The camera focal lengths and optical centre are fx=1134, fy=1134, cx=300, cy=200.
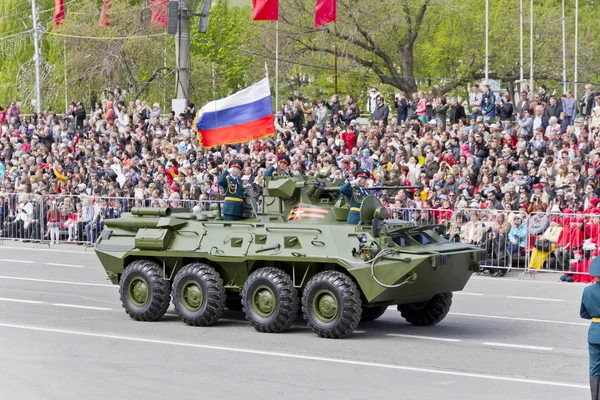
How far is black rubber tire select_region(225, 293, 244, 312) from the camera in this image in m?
17.0

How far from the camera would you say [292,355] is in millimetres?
13867

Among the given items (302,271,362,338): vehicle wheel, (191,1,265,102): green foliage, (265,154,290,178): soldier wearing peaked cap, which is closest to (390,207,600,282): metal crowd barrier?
(265,154,290,178): soldier wearing peaked cap

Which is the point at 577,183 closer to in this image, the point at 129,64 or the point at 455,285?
the point at 455,285

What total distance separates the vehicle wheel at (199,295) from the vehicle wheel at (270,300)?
54cm

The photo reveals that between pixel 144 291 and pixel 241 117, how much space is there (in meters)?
3.59

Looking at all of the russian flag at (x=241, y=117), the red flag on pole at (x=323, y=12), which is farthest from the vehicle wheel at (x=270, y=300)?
the red flag on pole at (x=323, y=12)

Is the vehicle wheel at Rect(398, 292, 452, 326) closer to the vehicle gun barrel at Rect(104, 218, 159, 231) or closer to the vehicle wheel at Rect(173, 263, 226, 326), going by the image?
the vehicle wheel at Rect(173, 263, 226, 326)

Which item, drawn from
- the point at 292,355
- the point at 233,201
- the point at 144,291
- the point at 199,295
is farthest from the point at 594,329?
the point at 144,291

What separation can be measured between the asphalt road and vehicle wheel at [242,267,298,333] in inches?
7.6

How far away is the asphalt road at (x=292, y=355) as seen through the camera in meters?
11.8

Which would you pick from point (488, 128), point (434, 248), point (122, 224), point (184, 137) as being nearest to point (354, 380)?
point (434, 248)

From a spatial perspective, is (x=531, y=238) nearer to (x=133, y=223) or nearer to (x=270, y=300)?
(x=270, y=300)

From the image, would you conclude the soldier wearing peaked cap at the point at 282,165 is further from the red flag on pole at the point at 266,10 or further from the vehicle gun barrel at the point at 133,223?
the red flag on pole at the point at 266,10

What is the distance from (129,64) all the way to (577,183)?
112 feet
